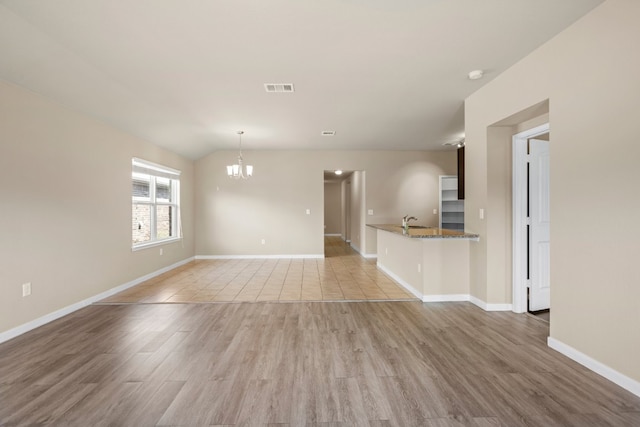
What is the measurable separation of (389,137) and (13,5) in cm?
539

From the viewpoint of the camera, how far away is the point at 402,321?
10.5ft

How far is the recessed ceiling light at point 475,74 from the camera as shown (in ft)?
10.3

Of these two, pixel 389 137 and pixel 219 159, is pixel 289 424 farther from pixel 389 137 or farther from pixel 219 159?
pixel 219 159

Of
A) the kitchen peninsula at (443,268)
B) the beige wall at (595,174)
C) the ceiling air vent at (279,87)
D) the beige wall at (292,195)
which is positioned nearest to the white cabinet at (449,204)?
the beige wall at (292,195)

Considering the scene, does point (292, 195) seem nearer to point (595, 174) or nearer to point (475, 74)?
point (475, 74)

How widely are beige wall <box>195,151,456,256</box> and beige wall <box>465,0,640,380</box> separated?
4466 mm

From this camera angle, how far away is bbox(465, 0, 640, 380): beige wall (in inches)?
77.7

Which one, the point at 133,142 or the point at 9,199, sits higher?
the point at 133,142

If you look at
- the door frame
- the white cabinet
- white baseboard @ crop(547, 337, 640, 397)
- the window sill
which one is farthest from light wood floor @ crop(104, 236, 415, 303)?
the white cabinet

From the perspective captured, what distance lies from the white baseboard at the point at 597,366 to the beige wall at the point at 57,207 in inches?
198

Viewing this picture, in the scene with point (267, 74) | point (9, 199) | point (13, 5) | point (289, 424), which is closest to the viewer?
point (289, 424)

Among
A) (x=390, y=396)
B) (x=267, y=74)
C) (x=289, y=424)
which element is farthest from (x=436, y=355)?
(x=267, y=74)

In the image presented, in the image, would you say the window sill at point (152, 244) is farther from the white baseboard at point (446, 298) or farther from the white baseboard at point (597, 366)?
the white baseboard at point (597, 366)

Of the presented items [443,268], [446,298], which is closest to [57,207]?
[443,268]
